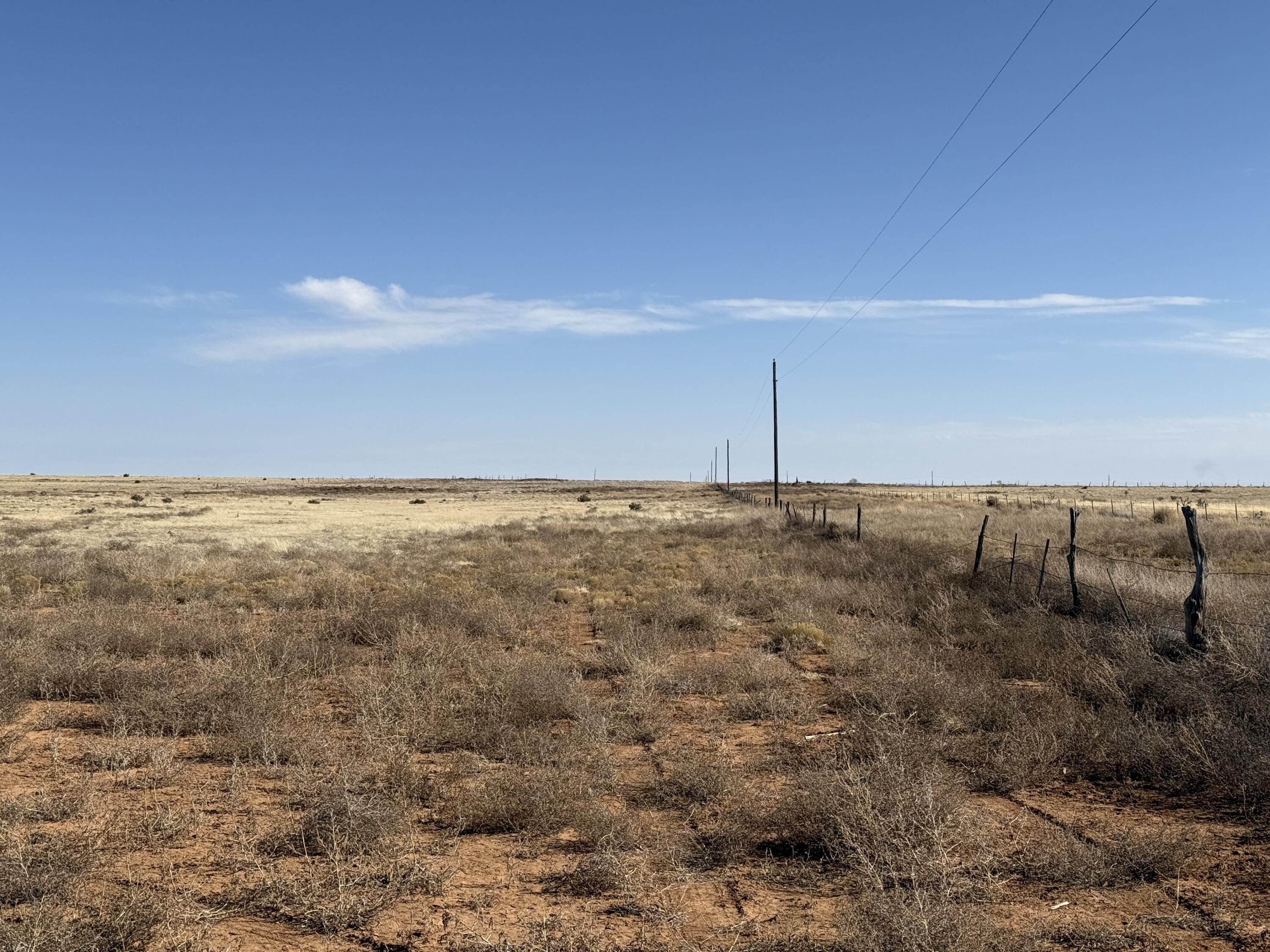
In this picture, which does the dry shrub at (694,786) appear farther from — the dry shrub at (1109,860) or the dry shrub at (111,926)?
the dry shrub at (111,926)

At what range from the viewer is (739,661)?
11.6 metres

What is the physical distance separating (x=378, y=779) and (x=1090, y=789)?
5.77 m

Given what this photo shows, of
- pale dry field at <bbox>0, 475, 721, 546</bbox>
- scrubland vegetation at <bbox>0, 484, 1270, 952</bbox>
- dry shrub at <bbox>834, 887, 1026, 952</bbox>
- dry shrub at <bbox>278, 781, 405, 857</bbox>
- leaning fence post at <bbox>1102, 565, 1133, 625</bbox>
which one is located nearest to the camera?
dry shrub at <bbox>834, 887, 1026, 952</bbox>

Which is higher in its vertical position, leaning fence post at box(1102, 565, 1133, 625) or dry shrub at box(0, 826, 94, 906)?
leaning fence post at box(1102, 565, 1133, 625)

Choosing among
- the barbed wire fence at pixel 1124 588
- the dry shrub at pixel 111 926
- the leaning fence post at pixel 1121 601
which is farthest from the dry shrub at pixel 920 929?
the leaning fence post at pixel 1121 601

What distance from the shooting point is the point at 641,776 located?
7.56 metres

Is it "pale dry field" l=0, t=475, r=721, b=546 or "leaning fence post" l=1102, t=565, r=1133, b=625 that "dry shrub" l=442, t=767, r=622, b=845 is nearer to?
"leaning fence post" l=1102, t=565, r=1133, b=625

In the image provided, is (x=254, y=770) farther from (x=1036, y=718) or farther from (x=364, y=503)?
(x=364, y=503)

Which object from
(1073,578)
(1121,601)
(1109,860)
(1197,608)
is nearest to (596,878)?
(1109,860)

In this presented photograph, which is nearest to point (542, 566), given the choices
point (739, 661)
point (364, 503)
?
point (739, 661)

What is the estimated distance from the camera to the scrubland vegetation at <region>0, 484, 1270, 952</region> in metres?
4.96

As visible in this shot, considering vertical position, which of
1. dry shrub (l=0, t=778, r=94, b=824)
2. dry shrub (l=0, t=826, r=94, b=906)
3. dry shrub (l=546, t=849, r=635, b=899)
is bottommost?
dry shrub (l=546, t=849, r=635, b=899)

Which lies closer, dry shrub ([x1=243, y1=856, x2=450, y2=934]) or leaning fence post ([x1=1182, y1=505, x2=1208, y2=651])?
dry shrub ([x1=243, y1=856, x2=450, y2=934])

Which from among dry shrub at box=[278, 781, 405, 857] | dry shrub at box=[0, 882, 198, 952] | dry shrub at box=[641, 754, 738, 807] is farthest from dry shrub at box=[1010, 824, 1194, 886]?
dry shrub at box=[0, 882, 198, 952]
